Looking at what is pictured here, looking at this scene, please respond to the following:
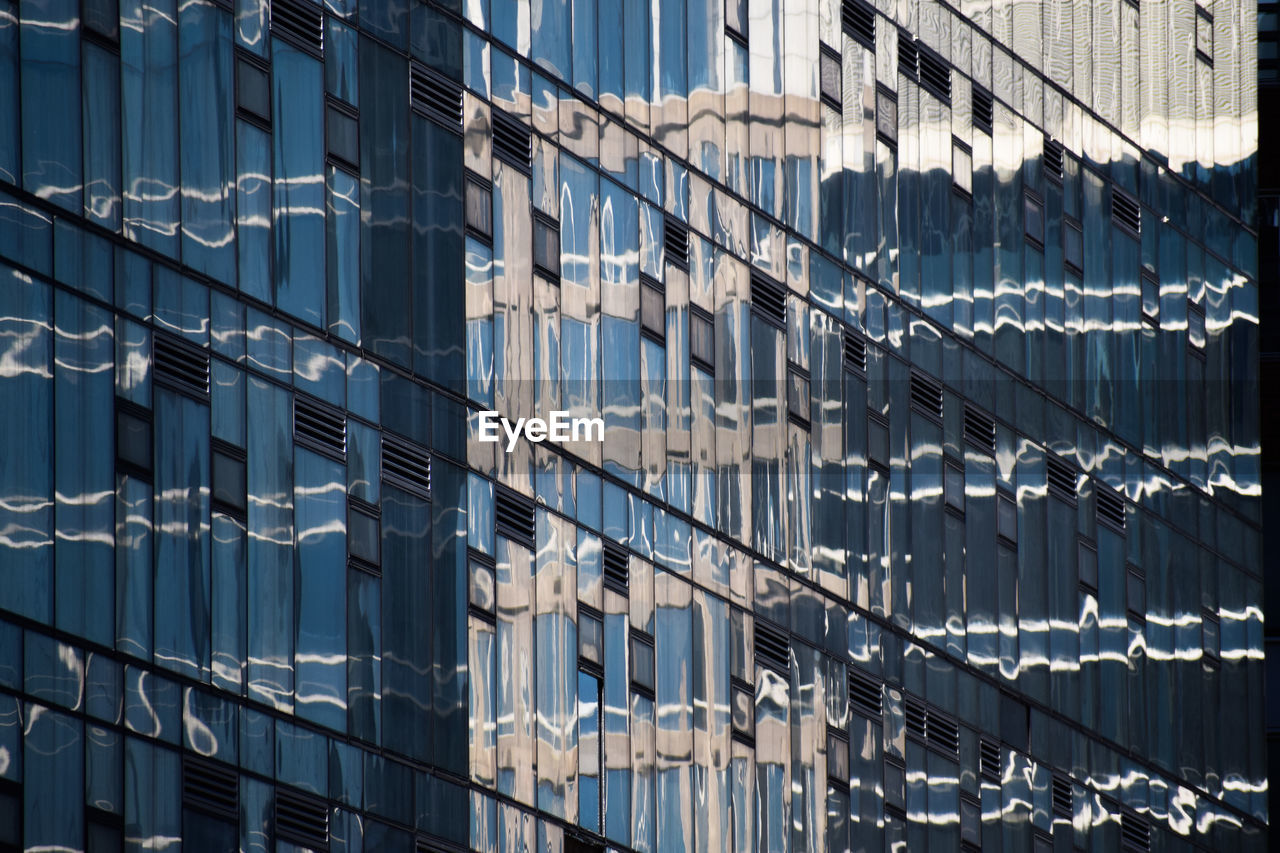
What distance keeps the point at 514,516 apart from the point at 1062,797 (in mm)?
12905

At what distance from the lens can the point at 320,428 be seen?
32.1 metres

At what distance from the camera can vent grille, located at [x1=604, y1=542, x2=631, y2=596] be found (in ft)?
117

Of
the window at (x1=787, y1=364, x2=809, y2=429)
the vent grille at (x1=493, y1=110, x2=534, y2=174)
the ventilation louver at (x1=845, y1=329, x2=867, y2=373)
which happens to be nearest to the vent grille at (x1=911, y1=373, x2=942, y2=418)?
the ventilation louver at (x1=845, y1=329, x2=867, y2=373)

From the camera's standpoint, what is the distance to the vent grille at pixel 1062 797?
42031 mm

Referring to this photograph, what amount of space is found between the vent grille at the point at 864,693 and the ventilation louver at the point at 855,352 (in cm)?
485

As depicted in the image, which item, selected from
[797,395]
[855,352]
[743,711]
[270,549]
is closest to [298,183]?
[270,549]

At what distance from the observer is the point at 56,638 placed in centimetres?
2867

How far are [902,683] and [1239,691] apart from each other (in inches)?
382

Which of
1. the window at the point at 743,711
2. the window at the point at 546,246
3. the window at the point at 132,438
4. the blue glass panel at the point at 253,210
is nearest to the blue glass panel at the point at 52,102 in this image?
the blue glass panel at the point at 253,210

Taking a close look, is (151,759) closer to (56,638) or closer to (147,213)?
(56,638)

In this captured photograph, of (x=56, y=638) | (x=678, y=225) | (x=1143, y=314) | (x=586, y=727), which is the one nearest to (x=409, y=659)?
(x=586, y=727)

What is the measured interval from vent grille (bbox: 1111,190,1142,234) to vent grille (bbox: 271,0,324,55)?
58.1 feet

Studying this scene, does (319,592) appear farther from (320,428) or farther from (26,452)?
(26,452)

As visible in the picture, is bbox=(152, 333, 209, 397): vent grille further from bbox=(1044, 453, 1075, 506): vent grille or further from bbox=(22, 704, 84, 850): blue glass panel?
bbox=(1044, 453, 1075, 506): vent grille
